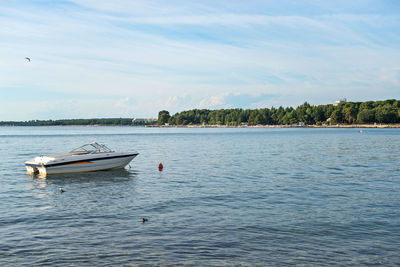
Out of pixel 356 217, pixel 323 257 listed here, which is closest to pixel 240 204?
pixel 356 217

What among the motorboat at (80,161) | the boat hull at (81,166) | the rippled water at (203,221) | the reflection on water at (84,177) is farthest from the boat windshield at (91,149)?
the rippled water at (203,221)

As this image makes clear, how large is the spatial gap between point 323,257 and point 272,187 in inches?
515

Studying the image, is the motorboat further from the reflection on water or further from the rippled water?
the rippled water

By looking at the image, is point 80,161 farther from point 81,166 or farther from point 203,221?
point 203,221

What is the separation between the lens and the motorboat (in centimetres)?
3172

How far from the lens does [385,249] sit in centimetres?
1261

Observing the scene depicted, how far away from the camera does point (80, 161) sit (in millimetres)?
32844

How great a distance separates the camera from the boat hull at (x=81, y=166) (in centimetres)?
3176

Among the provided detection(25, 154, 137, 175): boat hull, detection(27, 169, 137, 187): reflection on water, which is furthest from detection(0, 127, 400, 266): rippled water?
detection(25, 154, 137, 175): boat hull

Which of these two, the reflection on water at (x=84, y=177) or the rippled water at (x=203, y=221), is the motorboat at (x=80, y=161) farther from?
the rippled water at (x=203, y=221)

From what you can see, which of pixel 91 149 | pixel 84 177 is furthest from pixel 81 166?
pixel 91 149

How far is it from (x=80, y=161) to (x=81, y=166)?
54 cm

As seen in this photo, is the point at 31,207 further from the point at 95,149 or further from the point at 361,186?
the point at 361,186

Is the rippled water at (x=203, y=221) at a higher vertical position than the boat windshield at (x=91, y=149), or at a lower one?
lower
